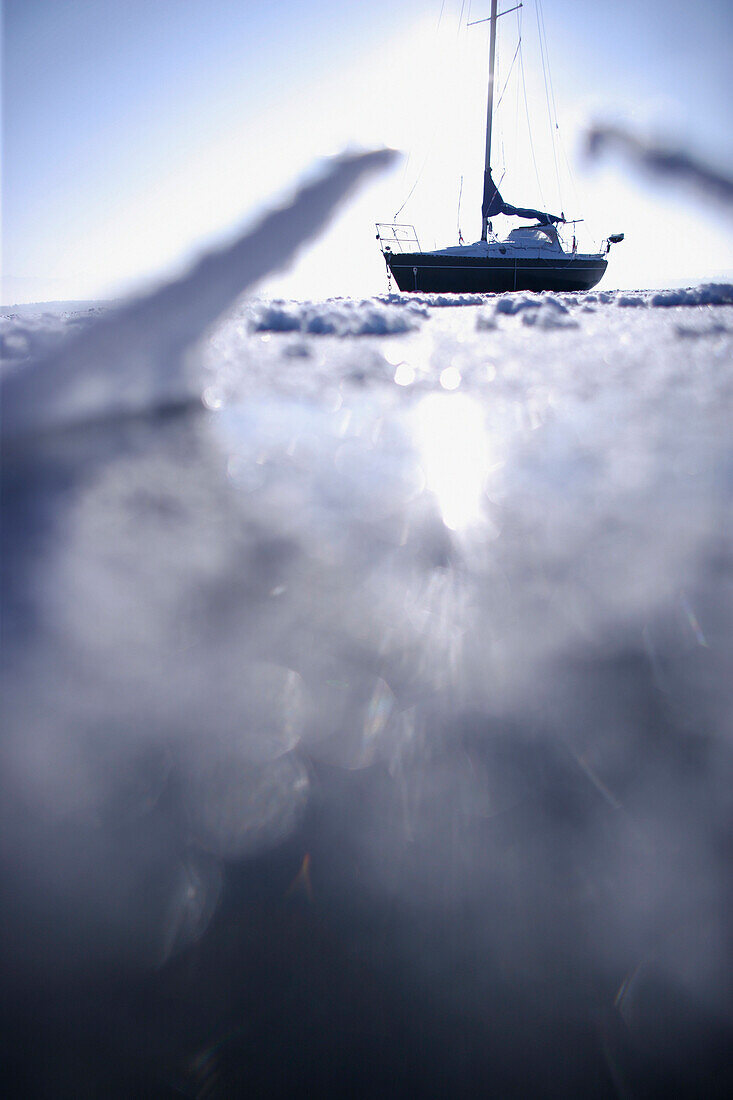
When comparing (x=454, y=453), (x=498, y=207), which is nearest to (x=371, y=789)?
(x=454, y=453)

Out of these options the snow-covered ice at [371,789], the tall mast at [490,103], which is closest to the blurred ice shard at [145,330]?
the snow-covered ice at [371,789]

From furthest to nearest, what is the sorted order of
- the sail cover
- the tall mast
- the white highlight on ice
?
the sail cover, the tall mast, the white highlight on ice

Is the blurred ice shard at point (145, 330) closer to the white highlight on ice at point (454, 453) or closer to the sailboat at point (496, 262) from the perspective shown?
the white highlight on ice at point (454, 453)

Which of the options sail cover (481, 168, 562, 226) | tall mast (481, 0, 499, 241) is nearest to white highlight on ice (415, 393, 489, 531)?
tall mast (481, 0, 499, 241)

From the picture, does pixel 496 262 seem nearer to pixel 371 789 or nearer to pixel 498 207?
pixel 498 207

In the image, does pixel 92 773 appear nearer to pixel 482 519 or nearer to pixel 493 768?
pixel 493 768

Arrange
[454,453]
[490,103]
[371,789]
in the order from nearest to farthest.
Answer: [371,789], [454,453], [490,103]

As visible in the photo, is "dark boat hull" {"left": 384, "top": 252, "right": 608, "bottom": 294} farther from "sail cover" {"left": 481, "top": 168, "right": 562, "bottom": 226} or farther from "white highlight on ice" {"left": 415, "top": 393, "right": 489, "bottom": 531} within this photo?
"white highlight on ice" {"left": 415, "top": 393, "right": 489, "bottom": 531}
